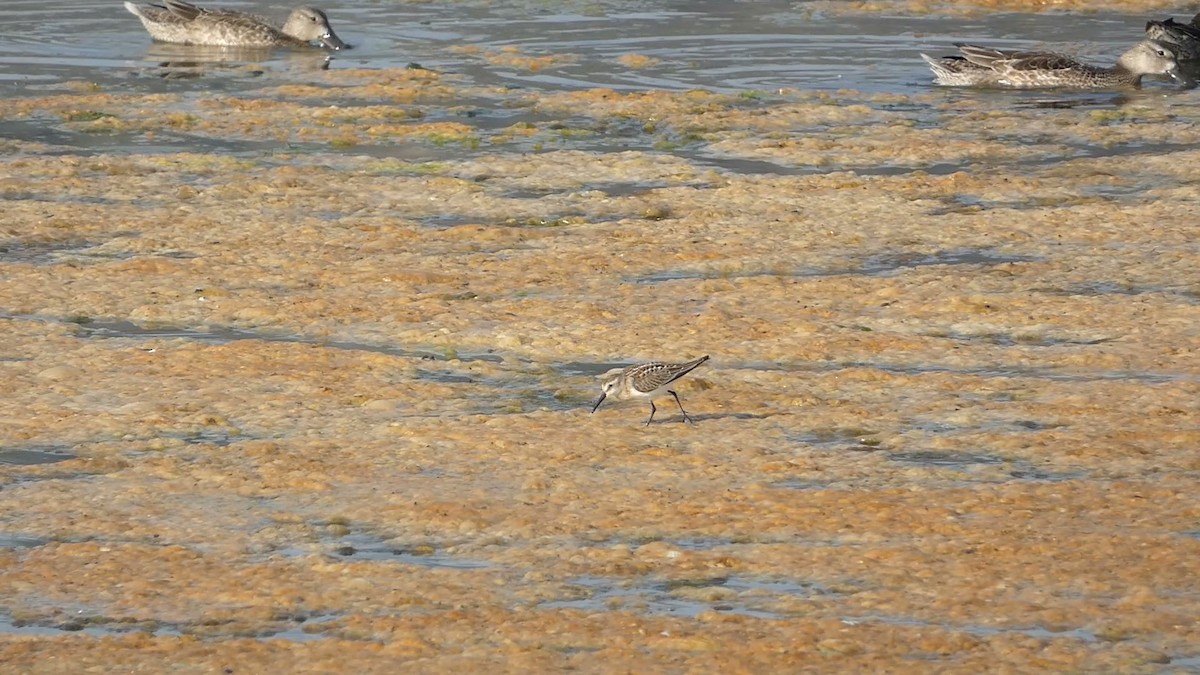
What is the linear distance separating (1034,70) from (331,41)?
706cm

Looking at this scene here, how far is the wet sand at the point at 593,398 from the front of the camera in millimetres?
6766

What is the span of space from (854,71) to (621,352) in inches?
360

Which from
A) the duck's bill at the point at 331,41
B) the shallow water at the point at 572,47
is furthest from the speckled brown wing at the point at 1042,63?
the duck's bill at the point at 331,41

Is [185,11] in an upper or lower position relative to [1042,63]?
upper

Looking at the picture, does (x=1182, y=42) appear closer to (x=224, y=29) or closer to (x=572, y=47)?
(x=572, y=47)

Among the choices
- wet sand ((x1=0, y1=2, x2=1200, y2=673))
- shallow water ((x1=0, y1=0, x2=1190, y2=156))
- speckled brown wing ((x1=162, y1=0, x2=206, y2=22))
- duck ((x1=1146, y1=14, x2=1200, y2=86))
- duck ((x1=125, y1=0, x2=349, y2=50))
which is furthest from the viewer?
speckled brown wing ((x1=162, y1=0, x2=206, y2=22))

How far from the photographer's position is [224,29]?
1994 cm

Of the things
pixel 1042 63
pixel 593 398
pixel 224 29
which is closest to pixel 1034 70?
pixel 1042 63

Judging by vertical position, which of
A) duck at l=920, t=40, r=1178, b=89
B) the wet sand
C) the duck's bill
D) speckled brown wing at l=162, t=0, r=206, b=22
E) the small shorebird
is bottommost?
the wet sand

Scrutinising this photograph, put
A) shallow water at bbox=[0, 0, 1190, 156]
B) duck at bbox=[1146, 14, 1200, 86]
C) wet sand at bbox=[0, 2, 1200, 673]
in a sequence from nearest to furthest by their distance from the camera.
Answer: wet sand at bbox=[0, 2, 1200, 673], shallow water at bbox=[0, 0, 1190, 156], duck at bbox=[1146, 14, 1200, 86]

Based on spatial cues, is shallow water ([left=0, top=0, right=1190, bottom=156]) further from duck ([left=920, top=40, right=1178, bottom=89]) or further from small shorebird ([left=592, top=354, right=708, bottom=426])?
small shorebird ([left=592, top=354, right=708, bottom=426])

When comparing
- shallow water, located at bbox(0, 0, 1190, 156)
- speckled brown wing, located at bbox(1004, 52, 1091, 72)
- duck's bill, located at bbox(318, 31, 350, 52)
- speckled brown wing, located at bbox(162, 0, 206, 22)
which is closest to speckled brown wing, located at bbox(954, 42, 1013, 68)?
speckled brown wing, located at bbox(1004, 52, 1091, 72)

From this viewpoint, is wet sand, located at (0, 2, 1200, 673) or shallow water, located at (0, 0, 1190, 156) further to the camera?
shallow water, located at (0, 0, 1190, 156)

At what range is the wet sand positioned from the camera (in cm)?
677
